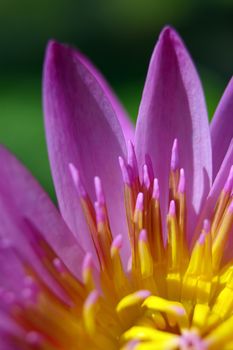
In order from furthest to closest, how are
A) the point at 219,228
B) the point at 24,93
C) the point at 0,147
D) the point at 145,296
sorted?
the point at 24,93 < the point at 219,228 < the point at 145,296 < the point at 0,147

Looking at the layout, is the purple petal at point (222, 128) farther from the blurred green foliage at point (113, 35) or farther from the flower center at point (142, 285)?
the blurred green foliage at point (113, 35)

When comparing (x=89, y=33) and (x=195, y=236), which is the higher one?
(x=89, y=33)

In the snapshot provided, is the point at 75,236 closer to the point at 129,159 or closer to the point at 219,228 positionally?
the point at 129,159

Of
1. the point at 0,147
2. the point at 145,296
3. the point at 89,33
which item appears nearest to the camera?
the point at 0,147

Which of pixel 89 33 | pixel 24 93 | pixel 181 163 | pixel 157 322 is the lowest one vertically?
pixel 157 322

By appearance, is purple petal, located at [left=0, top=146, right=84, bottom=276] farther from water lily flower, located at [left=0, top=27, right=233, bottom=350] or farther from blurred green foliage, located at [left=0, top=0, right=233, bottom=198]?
blurred green foliage, located at [left=0, top=0, right=233, bottom=198]

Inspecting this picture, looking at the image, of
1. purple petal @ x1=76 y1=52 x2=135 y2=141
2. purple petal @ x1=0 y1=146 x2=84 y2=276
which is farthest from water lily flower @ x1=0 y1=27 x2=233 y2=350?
purple petal @ x1=76 y1=52 x2=135 y2=141

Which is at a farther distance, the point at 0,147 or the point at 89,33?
the point at 89,33

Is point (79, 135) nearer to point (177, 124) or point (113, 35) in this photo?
point (177, 124)

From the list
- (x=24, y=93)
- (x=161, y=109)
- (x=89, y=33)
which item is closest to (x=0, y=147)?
(x=161, y=109)
